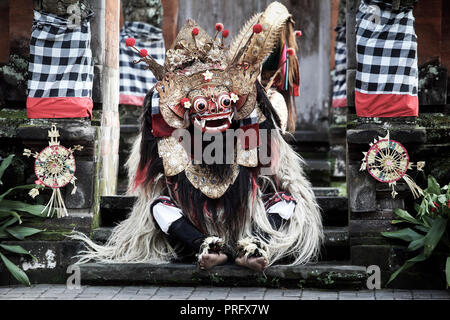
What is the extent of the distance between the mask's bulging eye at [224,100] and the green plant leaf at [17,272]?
1.86 m

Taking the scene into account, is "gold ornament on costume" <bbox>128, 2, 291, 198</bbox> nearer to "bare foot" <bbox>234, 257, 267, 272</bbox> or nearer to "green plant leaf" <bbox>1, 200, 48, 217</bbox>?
"bare foot" <bbox>234, 257, 267, 272</bbox>

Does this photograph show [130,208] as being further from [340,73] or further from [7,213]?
[340,73]

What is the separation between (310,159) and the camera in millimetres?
7973

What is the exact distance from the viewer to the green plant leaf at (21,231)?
545 cm

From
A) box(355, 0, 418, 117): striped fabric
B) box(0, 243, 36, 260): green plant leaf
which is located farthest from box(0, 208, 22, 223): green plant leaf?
box(355, 0, 418, 117): striped fabric

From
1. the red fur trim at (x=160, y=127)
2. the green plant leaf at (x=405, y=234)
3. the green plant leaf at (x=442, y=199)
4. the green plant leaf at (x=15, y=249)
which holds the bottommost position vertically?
the green plant leaf at (x=15, y=249)

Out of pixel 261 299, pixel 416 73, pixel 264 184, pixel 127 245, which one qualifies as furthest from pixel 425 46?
pixel 127 245

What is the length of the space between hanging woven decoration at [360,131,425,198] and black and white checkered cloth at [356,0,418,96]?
39 cm

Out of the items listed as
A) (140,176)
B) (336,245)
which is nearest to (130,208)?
(140,176)

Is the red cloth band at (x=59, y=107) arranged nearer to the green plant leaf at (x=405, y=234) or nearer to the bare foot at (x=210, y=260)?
the bare foot at (x=210, y=260)

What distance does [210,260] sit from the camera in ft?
16.5

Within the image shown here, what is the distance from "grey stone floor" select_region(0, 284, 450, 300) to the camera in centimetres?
491

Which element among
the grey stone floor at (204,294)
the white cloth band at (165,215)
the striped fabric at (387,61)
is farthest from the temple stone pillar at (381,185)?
the white cloth band at (165,215)

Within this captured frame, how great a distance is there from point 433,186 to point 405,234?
0.40 meters
